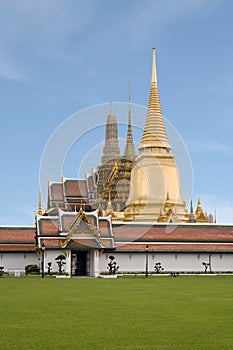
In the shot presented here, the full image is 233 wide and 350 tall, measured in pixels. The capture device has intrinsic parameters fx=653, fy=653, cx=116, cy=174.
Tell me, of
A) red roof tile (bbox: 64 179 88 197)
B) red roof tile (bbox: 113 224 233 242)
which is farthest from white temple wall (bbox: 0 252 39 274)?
red roof tile (bbox: 64 179 88 197)

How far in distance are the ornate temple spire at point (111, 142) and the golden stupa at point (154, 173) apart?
10.7 m

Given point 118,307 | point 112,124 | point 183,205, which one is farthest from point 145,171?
point 118,307

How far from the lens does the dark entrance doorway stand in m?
39.2

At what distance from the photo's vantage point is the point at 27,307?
14.6 m

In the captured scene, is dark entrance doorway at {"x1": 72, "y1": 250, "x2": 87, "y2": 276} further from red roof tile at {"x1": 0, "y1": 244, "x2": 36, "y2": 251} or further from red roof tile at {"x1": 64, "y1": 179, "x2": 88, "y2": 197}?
red roof tile at {"x1": 64, "y1": 179, "x2": 88, "y2": 197}

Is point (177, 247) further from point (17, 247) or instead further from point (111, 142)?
point (111, 142)

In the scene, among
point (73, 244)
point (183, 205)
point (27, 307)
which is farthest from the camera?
point (183, 205)

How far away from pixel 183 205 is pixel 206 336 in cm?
4391

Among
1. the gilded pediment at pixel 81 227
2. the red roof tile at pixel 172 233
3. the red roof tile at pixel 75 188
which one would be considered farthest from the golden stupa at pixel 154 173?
→ the gilded pediment at pixel 81 227

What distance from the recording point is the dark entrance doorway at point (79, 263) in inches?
1543

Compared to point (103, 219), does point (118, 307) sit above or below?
below

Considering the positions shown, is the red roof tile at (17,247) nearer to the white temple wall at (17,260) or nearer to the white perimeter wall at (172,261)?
the white temple wall at (17,260)

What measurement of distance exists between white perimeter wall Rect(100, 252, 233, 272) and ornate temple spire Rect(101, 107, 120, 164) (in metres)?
25.4

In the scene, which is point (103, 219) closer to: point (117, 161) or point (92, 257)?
point (92, 257)
